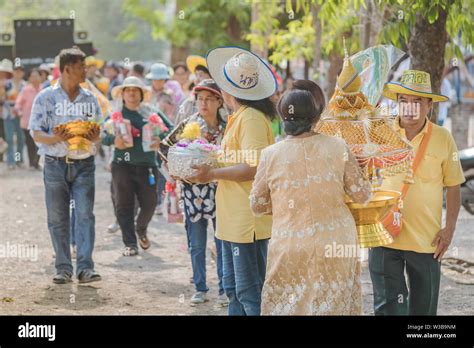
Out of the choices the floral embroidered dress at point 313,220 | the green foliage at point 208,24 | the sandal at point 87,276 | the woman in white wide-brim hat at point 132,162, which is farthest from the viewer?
the green foliage at point 208,24

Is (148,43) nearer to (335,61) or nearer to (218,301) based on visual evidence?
(335,61)

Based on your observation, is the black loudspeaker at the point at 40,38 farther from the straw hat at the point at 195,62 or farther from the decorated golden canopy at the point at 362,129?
the decorated golden canopy at the point at 362,129

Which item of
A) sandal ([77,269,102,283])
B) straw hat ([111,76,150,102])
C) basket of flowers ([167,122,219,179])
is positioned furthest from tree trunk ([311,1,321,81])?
basket of flowers ([167,122,219,179])

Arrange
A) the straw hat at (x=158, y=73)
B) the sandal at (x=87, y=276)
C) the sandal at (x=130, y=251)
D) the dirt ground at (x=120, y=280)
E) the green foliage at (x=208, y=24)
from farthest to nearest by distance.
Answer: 1. the green foliage at (x=208, y=24)
2. the straw hat at (x=158, y=73)
3. the sandal at (x=130, y=251)
4. the sandal at (x=87, y=276)
5. the dirt ground at (x=120, y=280)

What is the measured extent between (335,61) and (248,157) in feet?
31.0

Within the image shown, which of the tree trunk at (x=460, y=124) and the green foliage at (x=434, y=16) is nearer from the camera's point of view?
the green foliage at (x=434, y=16)

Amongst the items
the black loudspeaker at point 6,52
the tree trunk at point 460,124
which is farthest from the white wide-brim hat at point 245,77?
the black loudspeaker at point 6,52

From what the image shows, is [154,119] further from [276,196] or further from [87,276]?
[276,196]

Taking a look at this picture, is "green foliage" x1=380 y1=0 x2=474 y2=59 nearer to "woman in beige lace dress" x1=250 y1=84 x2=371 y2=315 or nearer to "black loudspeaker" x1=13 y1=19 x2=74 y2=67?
"woman in beige lace dress" x1=250 y1=84 x2=371 y2=315

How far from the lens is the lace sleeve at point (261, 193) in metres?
5.81

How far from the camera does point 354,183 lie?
5680 millimetres

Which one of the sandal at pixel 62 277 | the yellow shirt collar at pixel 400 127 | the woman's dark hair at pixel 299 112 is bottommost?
the sandal at pixel 62 277

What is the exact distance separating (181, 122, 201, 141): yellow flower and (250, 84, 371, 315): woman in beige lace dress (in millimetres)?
2329

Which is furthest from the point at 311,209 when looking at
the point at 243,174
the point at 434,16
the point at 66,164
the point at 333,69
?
the point at 333,69
